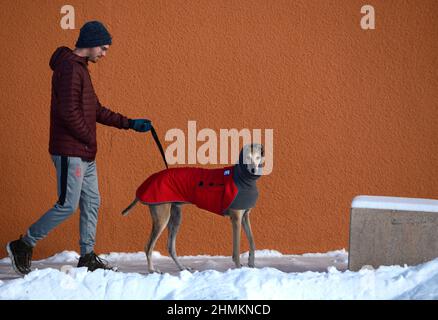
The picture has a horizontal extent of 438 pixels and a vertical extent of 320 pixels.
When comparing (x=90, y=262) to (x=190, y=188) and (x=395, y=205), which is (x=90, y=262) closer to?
(x=190, y=188)

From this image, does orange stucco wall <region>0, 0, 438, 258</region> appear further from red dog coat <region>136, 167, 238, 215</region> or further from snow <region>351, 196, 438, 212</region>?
snow <region>351, 196, 438, 212</region>

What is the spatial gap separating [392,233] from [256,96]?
5.83 feet

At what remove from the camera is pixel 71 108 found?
5230 mm

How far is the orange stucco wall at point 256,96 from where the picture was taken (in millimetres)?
6340

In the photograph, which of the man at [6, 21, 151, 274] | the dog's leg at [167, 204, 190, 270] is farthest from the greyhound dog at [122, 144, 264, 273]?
the man at [6, 21, 151, 274]

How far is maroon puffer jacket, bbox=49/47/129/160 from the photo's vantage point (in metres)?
5.25

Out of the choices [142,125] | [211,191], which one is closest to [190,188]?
[211,191]

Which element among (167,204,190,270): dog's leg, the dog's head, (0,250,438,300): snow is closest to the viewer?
(0,250,438,300): snow

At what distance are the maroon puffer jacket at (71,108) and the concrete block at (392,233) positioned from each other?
198cm

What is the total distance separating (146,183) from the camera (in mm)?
5480

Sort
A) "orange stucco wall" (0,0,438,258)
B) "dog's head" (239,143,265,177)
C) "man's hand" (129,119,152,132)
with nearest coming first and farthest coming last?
"dog's head" (239,143,265,177) → "man's hand" (129,119,152,132) → "orange stucco wall" (0,0,438,258)

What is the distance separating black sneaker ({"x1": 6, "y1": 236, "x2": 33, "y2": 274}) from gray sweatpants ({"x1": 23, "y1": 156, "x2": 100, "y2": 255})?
50 mm

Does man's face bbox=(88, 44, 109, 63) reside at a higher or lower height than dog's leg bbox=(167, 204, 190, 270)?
higher
